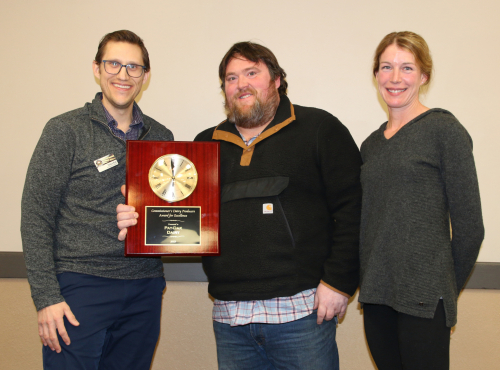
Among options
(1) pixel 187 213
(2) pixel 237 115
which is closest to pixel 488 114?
(2) pixel 237 115

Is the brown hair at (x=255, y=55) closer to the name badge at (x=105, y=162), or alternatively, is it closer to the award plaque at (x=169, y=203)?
the award plaque at (x=169, y=203)

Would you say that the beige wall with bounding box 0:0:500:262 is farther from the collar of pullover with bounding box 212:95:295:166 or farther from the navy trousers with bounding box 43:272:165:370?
the navy trousers with bounding box 43:272:165:370

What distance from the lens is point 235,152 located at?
1986mm

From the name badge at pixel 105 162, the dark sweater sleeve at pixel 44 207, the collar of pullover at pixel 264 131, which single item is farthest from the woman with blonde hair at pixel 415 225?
the dark sweater sleeve at pixel 44 207

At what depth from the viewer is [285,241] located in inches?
70.9

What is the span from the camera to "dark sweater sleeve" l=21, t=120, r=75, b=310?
1.75 metres

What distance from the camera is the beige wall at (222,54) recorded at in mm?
2516

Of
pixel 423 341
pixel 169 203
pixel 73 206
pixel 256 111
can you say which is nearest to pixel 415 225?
pixel 423 341

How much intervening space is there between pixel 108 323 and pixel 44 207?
619mm

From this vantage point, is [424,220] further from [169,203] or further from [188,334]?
[188,334]

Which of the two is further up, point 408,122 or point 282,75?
point 282,75

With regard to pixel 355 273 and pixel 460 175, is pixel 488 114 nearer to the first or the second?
pixel 460 175

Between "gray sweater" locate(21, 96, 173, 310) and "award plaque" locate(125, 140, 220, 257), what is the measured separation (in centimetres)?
15

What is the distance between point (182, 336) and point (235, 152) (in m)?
1.43
